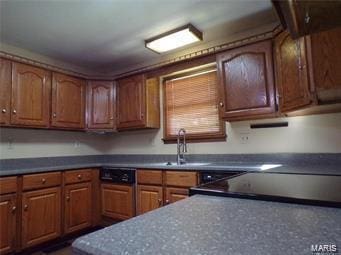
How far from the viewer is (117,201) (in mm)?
2865

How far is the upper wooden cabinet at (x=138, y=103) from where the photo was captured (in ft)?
10.2

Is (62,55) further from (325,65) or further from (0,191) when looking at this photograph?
(325,65)

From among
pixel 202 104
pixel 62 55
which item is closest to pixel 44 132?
pixel 62 55

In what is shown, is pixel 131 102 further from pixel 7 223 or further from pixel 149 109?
pixel 7 223

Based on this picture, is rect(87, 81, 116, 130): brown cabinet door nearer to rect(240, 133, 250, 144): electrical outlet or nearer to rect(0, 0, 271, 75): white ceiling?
rect(0, 0, 271, 75): white ceiling

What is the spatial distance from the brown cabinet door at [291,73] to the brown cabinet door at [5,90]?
2681mm

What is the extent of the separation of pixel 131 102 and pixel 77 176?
3.74ft

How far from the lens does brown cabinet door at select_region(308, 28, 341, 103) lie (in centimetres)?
162

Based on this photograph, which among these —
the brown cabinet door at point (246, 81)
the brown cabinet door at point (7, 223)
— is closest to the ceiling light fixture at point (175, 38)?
the brown cabinet door at point (246, 81)

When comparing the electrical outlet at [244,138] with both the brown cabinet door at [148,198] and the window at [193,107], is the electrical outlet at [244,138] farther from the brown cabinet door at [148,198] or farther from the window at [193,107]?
the brown cabinet door at [148,198]

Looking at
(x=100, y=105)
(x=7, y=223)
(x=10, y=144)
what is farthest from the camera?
(x=100, y=105)

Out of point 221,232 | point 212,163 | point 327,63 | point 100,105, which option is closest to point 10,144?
point 100,105

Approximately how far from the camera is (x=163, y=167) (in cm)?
255

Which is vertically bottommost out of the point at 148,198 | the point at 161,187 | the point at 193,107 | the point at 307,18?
the point at 148,198
